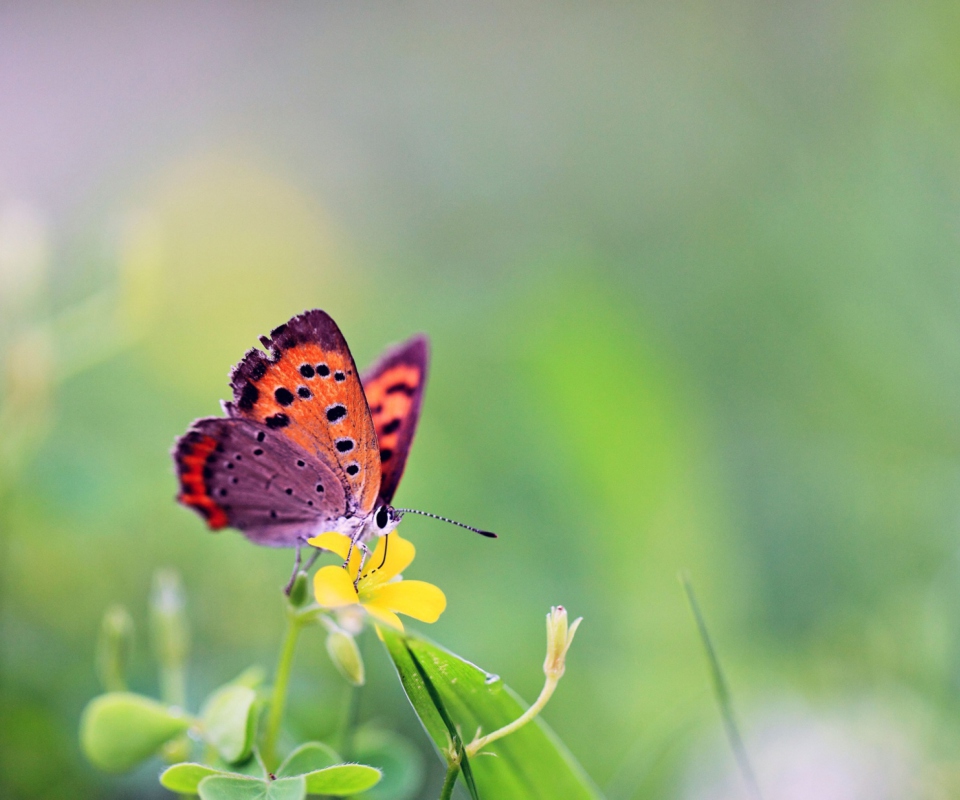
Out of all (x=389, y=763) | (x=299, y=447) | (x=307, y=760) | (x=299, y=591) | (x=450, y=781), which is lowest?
(x=389, y=763)

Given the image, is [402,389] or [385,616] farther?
[402,389]

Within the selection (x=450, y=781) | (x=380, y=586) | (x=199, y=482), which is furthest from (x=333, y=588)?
(x=199, y=482)

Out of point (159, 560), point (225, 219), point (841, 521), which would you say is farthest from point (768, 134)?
point (159, 560)

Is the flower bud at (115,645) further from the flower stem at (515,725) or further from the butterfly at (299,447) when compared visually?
the flower stem at (515,725)

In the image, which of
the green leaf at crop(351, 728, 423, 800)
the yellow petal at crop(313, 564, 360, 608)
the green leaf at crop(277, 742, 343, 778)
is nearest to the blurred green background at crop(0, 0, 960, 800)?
the green leaf at crop(351, 728, 423, 800)

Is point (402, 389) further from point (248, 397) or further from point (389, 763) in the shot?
point (389, 763)

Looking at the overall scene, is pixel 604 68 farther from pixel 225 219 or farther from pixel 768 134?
pixel 225 219

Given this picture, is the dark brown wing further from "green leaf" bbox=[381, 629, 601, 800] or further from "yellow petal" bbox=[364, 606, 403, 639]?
"green leaf" bbox=[381, 629, 601, 800]
